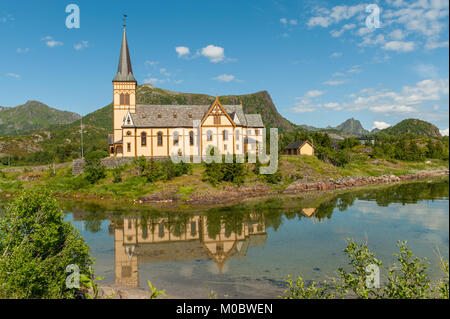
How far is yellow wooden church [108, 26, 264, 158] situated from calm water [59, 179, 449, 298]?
63.9ft

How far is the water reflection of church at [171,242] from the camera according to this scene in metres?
19.7

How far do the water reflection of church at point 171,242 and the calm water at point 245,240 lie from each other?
0.07 m

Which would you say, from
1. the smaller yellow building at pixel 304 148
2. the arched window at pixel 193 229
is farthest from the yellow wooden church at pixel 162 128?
the arched window at pixel 193 229

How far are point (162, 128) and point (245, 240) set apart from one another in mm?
35521

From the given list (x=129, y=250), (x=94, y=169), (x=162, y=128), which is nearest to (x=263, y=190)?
(x=162, y=128)

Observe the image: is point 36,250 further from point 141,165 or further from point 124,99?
point 124,99

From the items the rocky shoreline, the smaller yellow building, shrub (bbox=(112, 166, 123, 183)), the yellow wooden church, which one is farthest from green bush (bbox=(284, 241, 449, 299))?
the smaller yellow building

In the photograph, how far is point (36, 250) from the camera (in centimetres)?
1198

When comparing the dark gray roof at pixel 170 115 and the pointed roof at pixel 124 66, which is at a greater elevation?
the pointed roof at pixel 124 66

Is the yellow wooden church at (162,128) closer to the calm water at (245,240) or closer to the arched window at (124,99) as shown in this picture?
the arched window at (124,99)

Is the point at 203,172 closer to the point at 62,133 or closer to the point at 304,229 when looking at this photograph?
the point at 304,229

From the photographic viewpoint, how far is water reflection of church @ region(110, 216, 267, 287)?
19.7 m

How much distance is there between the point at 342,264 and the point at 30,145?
134 meters
